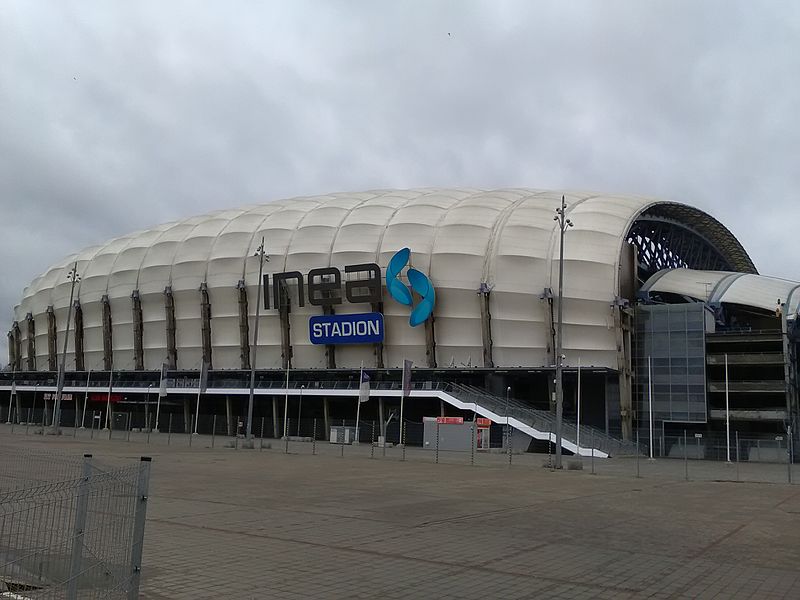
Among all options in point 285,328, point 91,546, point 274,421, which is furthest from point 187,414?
point 91,546

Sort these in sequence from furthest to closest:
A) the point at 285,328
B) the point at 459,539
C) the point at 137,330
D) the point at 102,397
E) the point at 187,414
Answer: the point at 102,397, the point at 137,330, the point at 187,414, the point at 285,328, the point at 459,539

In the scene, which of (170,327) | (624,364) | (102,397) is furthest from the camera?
(102,397)

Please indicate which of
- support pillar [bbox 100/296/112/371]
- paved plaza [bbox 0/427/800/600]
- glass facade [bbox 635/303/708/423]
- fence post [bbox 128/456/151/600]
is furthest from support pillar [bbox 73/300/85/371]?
fence post [bbox 128/456/151/600]

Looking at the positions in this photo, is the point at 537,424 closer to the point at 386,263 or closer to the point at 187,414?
the point at 386,263

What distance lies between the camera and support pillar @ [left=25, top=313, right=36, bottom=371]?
93425 millimetres

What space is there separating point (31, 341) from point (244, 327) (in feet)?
127

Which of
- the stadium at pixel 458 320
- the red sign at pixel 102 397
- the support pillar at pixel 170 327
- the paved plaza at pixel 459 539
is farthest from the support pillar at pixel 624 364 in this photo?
the red sign at pixel 102 397

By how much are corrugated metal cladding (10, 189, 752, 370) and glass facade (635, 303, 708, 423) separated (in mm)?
3544

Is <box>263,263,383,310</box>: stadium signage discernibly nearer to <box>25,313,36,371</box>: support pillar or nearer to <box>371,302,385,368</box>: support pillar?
<box>371,302,385,368</box>: support pillar

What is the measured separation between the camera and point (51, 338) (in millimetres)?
88875

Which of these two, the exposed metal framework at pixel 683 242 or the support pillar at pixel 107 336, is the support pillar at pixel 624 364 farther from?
the support pillar at pixel 107 336

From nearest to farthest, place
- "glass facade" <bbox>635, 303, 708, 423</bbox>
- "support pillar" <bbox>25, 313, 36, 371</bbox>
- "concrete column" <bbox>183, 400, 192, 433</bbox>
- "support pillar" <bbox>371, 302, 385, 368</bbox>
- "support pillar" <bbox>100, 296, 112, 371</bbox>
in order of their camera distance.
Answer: "glass facade" <bbox>635, 303, 708, 423</bbox>
"support pillar" <bbox>371, 302, 385, 368</bbox>
"concrete column" <bbox>183, 400, 192, 433</bbox>
"support pillar" <bbox>100, 296, 112, 371</bbox>
"support pillar" <bbox>25, 313, 36, 371</bbox>

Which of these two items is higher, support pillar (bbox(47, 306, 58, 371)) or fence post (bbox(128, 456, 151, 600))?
support pillar (bbox(47, 306, 58, 371))

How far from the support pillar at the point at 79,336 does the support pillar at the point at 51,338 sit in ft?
16.4
